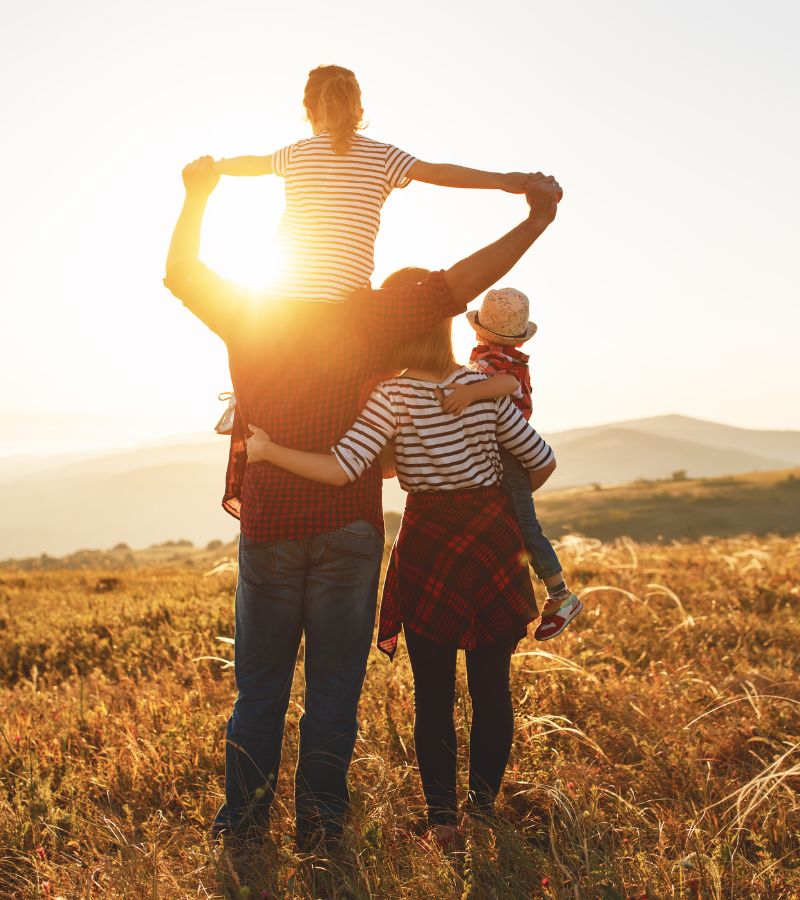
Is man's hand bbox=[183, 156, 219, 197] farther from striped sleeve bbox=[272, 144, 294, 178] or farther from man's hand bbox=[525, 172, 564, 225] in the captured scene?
man's hand bbox=[525, 172, 564, 225]

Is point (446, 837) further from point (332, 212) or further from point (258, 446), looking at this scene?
point (332, 212)

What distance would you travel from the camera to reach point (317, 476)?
A: 2896 mm

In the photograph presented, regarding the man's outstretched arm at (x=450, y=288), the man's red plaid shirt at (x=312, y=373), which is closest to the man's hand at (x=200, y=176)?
the man's red plaid shirt at (x=312, y=373)

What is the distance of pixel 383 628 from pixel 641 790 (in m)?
1.46

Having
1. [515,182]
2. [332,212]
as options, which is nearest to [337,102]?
[332,212]

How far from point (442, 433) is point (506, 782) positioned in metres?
1.85

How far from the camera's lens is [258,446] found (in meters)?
2.95

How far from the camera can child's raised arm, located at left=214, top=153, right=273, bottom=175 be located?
3.20m

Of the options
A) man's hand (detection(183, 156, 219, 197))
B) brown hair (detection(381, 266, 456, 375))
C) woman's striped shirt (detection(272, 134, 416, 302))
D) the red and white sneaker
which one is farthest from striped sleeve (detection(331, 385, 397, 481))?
the red and white sneaker

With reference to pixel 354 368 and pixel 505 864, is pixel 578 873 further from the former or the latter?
pixel 354 368

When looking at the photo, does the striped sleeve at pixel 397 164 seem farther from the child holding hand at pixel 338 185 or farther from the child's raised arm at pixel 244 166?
the child's raised arm at pixel 244 166

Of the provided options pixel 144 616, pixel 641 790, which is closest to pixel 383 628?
pixel 641 790

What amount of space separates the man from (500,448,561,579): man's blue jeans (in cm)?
80

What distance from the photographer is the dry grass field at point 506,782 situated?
2750 mm
